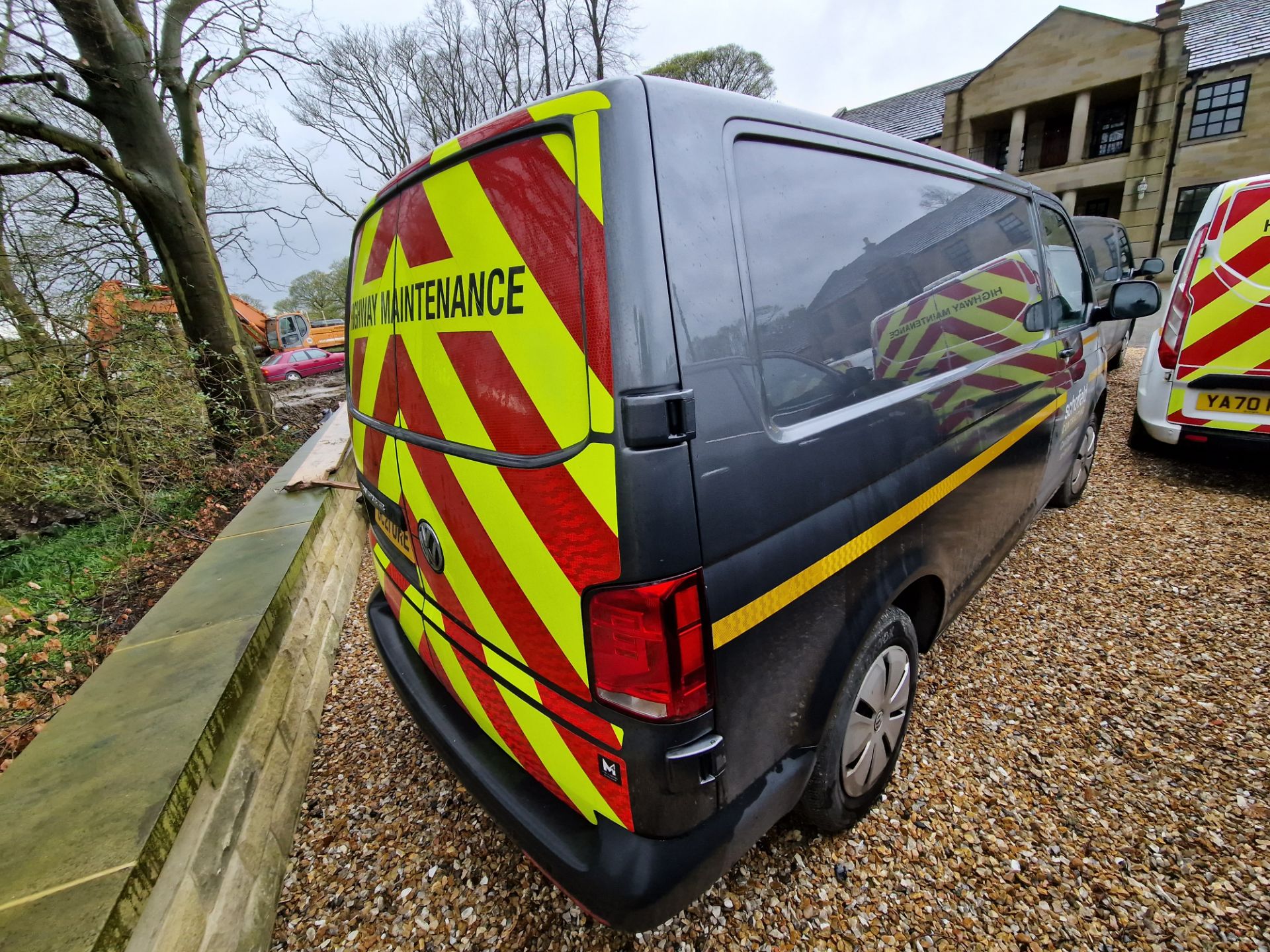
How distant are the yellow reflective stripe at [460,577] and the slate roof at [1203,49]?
58.7 feet

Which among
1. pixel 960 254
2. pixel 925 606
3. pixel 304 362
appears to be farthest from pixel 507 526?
pixel 304 362

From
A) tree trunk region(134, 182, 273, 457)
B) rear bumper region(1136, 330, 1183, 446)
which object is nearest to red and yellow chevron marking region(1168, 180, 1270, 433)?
rear bumper region(1136, 330, 1183, 446)

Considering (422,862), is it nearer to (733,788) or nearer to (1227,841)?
(733,788)

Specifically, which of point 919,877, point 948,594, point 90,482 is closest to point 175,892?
point 919,877

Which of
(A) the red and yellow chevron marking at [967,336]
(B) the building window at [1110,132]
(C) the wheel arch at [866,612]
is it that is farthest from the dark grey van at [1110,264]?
(B) the building window at [1110,132]

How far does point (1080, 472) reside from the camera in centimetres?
391

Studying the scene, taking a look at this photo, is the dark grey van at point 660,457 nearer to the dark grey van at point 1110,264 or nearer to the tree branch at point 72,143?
the tree branch at point 72,143

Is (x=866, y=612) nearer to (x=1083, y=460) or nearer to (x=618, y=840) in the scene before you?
(x=618, y=840)

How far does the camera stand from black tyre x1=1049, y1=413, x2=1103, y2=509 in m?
3.75

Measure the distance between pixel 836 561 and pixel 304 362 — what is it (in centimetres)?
2159

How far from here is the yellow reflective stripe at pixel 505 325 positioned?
1.04 meters

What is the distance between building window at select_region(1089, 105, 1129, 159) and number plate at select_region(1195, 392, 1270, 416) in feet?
80.3

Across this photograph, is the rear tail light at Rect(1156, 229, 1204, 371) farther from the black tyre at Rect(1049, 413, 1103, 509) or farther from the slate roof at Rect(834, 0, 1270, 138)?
the slate roof at Rect(834, 0, 1270, 138)

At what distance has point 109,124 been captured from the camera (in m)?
5.18
